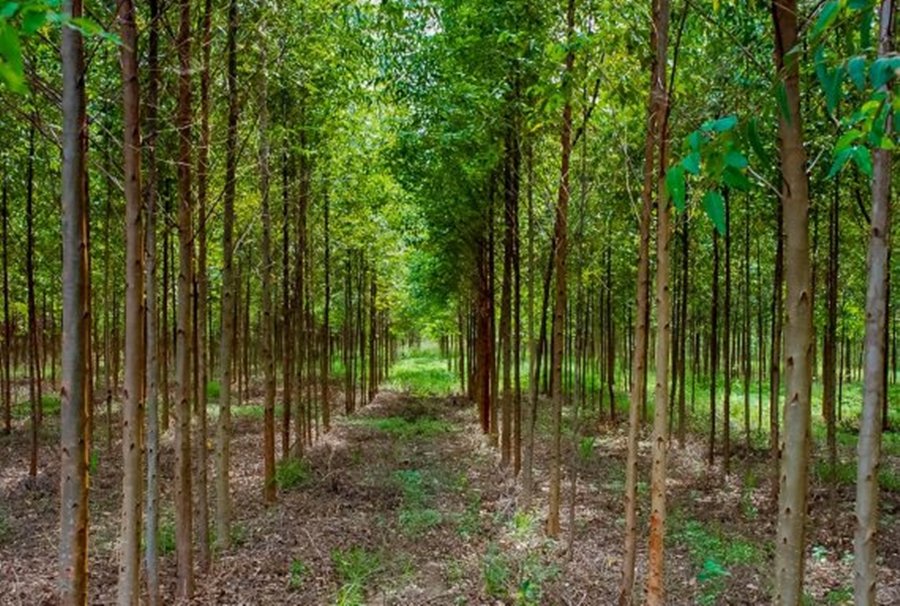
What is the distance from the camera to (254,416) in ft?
56.4

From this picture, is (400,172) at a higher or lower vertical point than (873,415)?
higher

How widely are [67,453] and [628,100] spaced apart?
377 centimetres

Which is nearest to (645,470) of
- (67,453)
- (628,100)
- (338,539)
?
(338,539)

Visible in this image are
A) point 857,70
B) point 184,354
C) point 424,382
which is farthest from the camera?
point 424,382

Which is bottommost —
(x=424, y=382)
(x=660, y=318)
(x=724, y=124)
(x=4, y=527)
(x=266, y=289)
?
(x=424, y=382)

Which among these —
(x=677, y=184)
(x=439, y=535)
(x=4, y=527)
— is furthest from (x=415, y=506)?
(x=677, y=184)

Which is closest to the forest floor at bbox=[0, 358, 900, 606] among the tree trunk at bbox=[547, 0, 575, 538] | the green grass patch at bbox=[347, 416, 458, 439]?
the tree trunk at bbox=[547, 0, 575, 538]

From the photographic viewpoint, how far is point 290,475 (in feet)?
32.9

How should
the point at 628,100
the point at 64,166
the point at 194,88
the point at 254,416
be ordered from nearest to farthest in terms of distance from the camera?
the point at 64,166, the point at 628,100, the point at 194,88, the point at 254,416

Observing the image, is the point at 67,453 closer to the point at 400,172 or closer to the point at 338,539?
the point at 338,539

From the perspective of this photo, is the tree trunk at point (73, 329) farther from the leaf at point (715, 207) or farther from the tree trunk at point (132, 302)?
the leaf at point (715, 207)

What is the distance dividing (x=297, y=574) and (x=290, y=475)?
12.2 ft

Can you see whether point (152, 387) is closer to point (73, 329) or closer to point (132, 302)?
point (132, 302)

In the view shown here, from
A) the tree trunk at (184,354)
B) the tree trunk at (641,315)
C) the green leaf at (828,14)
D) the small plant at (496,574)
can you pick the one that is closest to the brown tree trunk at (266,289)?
the tree trunk at (184,354)
